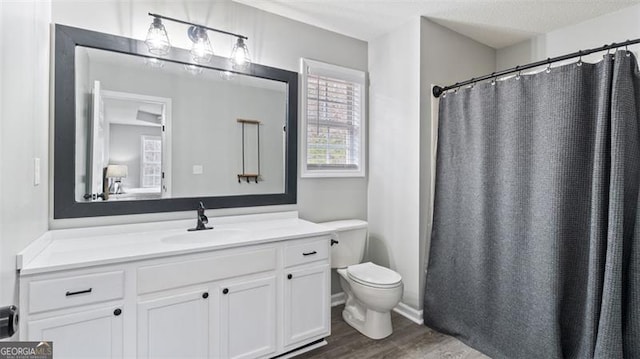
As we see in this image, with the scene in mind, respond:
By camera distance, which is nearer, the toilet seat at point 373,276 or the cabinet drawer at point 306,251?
the cabinet drawer at point 306,251

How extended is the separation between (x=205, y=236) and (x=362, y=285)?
1.16m

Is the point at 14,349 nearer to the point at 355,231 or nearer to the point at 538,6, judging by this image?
the point at 355,231

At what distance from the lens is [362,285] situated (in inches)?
86.1

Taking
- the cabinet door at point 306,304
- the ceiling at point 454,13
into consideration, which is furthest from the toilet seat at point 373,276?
the ceiling at point 454,13

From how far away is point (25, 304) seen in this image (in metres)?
1.20

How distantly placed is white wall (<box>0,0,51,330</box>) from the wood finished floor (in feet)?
5.31

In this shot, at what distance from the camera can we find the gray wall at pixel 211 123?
6.37 feet

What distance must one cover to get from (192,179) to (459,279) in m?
2.09

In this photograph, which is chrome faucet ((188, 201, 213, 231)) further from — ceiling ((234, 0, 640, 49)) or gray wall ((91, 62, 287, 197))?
ceiling ((234, 0, 640, 49))

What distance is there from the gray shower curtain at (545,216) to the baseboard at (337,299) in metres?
0.81

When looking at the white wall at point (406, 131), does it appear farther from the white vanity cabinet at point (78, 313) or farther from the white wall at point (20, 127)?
the white wall at point (20, 127)

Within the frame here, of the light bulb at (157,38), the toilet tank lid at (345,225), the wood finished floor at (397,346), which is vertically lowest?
the wood finished floor at (397,346)

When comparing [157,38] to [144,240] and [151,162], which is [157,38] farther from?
[144,240]

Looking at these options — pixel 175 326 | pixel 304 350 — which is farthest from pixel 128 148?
pixel 304 350
